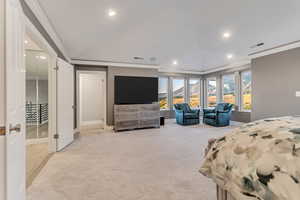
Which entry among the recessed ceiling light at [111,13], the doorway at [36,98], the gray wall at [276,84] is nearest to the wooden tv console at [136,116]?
the doorway at [36,98]

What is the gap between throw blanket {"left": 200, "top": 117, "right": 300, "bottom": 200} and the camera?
2.78 ft

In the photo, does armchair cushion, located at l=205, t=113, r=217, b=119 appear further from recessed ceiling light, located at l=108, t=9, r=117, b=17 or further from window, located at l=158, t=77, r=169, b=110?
recessed ceiling light, located at l=108, t=9, r=117, b=17

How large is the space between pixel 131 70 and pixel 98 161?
3.89 m

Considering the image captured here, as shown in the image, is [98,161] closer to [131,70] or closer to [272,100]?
[131,70]

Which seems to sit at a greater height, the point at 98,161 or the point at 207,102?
the point at 207,102

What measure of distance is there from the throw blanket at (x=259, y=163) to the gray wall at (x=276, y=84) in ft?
13.6

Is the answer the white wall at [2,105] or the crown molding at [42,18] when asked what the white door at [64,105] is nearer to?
the crown molding at [42,18]

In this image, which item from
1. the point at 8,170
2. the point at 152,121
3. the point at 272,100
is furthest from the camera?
the point at 152,121

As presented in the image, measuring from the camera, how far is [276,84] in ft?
14.9

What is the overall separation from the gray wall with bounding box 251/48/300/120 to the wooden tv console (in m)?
3.45

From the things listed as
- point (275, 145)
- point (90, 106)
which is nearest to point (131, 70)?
point (90, 106)

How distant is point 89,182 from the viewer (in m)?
2.13

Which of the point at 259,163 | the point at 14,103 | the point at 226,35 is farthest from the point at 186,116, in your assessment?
the point at 14,103

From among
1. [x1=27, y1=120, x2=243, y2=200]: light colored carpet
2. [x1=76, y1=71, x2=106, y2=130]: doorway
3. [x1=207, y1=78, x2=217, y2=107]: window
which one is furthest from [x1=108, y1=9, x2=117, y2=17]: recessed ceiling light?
[x1=207, y1=78, x2=217, y2=107]: window
